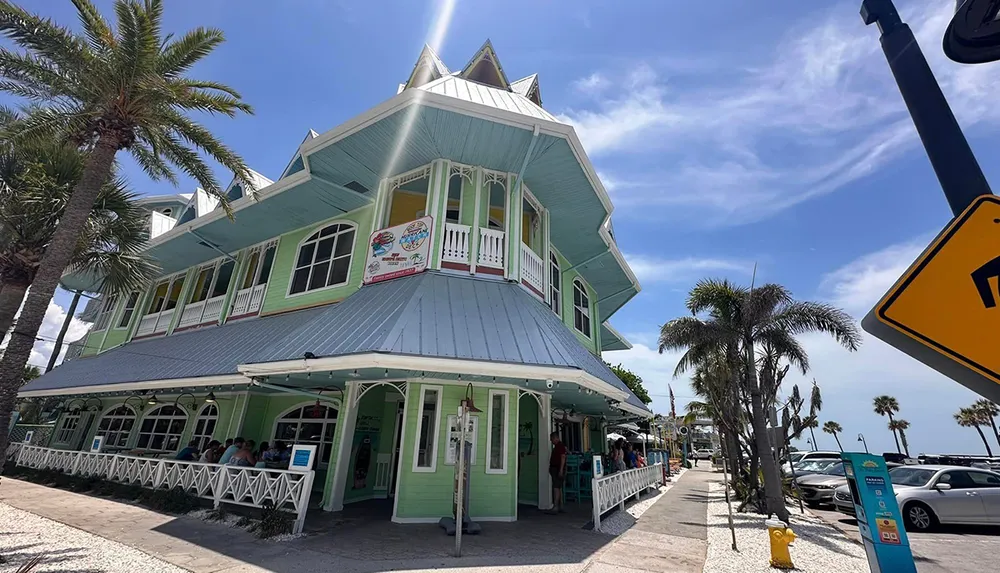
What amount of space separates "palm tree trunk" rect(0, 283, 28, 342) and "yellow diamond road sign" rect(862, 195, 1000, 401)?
1418 cm

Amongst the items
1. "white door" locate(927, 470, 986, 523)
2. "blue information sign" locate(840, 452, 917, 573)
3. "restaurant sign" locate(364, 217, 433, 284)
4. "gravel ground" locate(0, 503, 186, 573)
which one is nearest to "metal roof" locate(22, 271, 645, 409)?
"restaurant sign" locate(364, 217, 433, 284)

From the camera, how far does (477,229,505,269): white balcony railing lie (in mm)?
10648

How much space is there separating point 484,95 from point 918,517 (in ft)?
50.1

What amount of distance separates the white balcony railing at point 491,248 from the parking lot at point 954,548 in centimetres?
963

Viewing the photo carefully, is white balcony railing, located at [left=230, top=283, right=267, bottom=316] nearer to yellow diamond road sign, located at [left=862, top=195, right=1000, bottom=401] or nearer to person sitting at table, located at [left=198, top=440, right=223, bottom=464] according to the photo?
person sitting at table, located at [left=198, top=440, right=223, bottom=464]

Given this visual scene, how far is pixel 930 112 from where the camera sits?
1.68m

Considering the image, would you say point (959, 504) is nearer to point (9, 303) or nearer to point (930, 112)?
point (930, 112)

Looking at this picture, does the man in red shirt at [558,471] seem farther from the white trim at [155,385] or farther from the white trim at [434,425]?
the white trim at [155,385]

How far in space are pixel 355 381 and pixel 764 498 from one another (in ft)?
38.2

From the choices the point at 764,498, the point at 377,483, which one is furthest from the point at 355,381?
the point at 764,498

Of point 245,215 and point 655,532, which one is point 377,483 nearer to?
point 655,532

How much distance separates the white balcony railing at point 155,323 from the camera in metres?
17.3

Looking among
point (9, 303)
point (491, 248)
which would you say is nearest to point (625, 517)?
point (491, 248)

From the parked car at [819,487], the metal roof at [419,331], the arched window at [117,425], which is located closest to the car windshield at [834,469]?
the parked car at [819,487]
